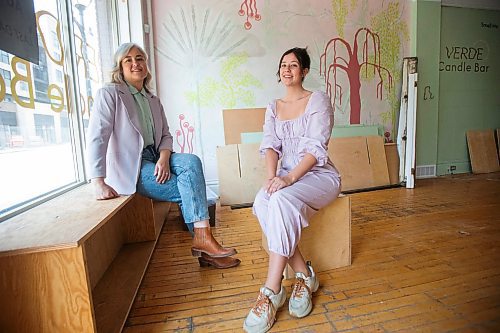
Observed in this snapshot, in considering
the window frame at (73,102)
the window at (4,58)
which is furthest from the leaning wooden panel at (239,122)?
the window at (4,58)

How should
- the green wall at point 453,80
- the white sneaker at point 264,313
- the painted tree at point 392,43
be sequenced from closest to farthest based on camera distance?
the white sneaker at point 264,313, the painted tree at point 392,43, the green wall at point 453,80

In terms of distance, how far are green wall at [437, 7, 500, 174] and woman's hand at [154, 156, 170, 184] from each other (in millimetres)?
4247

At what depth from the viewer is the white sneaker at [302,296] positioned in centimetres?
137

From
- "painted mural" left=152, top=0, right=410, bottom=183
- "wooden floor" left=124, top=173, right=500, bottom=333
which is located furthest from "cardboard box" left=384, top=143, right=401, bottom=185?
"wooden floor" left=124, top=173, right=500, bottom=333

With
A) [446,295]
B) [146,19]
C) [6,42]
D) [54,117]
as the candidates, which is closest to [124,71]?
[54,117]

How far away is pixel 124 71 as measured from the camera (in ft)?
5.98

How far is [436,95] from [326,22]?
6.20 ft

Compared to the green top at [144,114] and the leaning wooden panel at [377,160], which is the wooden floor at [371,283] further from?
the leaning wooden panel at [377,160]

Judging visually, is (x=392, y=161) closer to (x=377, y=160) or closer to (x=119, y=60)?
(x=377, y=160)

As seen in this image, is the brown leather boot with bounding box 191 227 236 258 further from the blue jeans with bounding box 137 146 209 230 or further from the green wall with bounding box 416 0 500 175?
the green wall with bounding box 416 0 500 175

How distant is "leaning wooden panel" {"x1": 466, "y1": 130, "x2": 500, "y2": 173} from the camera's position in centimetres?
461

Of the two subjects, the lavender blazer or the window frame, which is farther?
the window frame

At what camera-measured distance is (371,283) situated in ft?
5.34

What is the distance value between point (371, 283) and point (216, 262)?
0.88m
